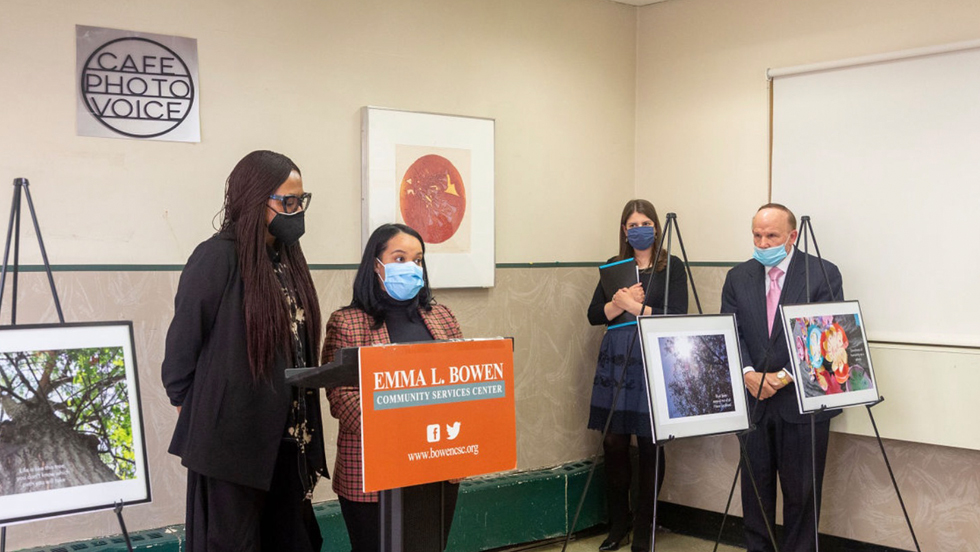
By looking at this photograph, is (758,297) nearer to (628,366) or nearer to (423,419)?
(628,366)

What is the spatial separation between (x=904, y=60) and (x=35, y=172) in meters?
3.65

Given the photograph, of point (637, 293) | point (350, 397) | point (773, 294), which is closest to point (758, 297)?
point (773, 294)

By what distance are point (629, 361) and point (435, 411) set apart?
8.55 ft

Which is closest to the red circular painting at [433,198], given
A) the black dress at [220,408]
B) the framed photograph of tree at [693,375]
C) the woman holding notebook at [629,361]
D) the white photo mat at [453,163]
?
the white photo mat at [453,163]

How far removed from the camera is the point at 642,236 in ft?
14.8

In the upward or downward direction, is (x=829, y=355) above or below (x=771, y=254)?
below

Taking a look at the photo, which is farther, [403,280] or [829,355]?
[829,355]

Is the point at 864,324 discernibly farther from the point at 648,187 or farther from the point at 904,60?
the point at 648,187

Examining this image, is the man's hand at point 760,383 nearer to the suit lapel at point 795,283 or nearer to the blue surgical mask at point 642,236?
the suit lapel at point 795,283

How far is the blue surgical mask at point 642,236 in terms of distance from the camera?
451 centimetres

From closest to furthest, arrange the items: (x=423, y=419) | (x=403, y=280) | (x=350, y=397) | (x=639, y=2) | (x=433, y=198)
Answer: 1. (x=423, y=419)
2. (x=350, y=397)
3. (x=403, y=280)
4. (x=433, y=198)
5. (x=639, y=2)

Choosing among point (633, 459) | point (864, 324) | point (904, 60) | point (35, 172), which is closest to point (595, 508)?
point (633, 459)

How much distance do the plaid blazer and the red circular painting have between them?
138cm

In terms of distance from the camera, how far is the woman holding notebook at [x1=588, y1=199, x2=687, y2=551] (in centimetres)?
443
